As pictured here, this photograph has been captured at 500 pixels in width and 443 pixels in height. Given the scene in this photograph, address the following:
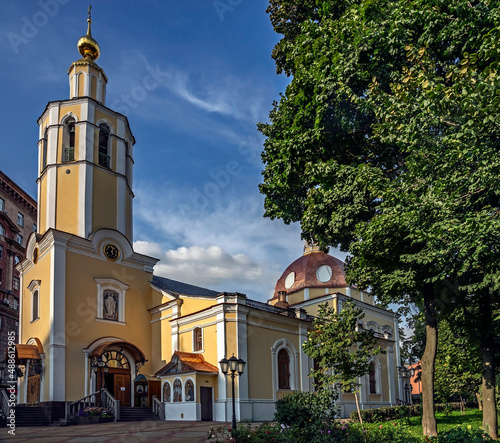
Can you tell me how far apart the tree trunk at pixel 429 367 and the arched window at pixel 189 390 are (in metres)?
11.1

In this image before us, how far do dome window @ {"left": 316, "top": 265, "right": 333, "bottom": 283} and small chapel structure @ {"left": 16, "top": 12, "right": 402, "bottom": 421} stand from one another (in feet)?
27.5

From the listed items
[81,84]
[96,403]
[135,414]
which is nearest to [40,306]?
[96,403]

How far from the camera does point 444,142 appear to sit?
10.3 metres

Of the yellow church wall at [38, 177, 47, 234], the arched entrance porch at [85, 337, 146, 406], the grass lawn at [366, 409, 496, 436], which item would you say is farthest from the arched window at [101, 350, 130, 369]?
the grass lawn at [366, 409, 496, 436]

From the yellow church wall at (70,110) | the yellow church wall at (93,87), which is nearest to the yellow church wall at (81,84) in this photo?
the yellow church wall at (93,87)

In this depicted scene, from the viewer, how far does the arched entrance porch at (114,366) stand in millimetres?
22688

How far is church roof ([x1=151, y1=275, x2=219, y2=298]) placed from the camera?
28.0m

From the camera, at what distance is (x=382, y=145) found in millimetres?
14914

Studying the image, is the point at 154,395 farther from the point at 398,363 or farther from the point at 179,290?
the point at 398,363

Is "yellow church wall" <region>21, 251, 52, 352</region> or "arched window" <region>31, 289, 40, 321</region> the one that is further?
"arched window" <region>31, 289, 40, 321</region>

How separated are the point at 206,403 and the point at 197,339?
339 cm

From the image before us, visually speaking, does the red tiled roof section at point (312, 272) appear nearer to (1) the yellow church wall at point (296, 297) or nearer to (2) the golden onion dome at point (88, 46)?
(1) the yellow church wall at point (296, 297)

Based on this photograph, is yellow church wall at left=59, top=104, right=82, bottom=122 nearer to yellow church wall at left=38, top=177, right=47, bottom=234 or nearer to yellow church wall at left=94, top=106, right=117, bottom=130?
yellow church wall at left=94, top=106, right=117, bottom=130

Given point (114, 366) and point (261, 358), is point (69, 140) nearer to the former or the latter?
point (114, 366)
